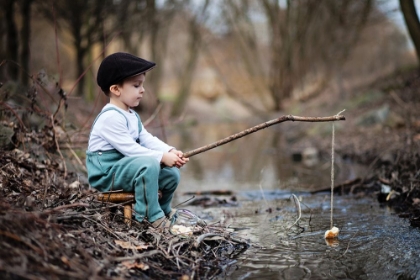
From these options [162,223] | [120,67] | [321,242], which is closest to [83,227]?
[162,223]

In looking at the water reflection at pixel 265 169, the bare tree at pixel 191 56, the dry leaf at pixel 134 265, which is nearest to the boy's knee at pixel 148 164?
the dry leaf at pixel 134 265

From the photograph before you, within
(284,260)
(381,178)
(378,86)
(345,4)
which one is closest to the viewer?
(284,260)

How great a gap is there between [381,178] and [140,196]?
320cm

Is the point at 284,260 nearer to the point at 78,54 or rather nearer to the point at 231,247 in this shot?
the point at 231,247

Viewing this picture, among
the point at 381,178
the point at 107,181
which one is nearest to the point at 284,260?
the point at 107,181

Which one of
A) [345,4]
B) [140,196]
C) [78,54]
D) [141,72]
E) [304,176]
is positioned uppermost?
[345,4]

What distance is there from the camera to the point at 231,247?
3.82m

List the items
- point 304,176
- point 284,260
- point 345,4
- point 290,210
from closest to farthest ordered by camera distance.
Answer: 1. point 284,260
2. point 290,210
3. point 304,176
4. point 345,4

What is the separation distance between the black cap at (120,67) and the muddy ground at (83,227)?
0.89 m

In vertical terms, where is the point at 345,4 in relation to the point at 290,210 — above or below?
above

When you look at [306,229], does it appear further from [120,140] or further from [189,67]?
[189,67]

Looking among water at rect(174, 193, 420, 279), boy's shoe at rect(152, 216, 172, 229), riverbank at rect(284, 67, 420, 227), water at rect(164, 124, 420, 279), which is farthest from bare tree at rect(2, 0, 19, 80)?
boy's shoe at rect(152, 216, 172, 229)

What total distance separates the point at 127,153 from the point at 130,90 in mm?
491

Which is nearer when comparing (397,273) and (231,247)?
(397,273)
